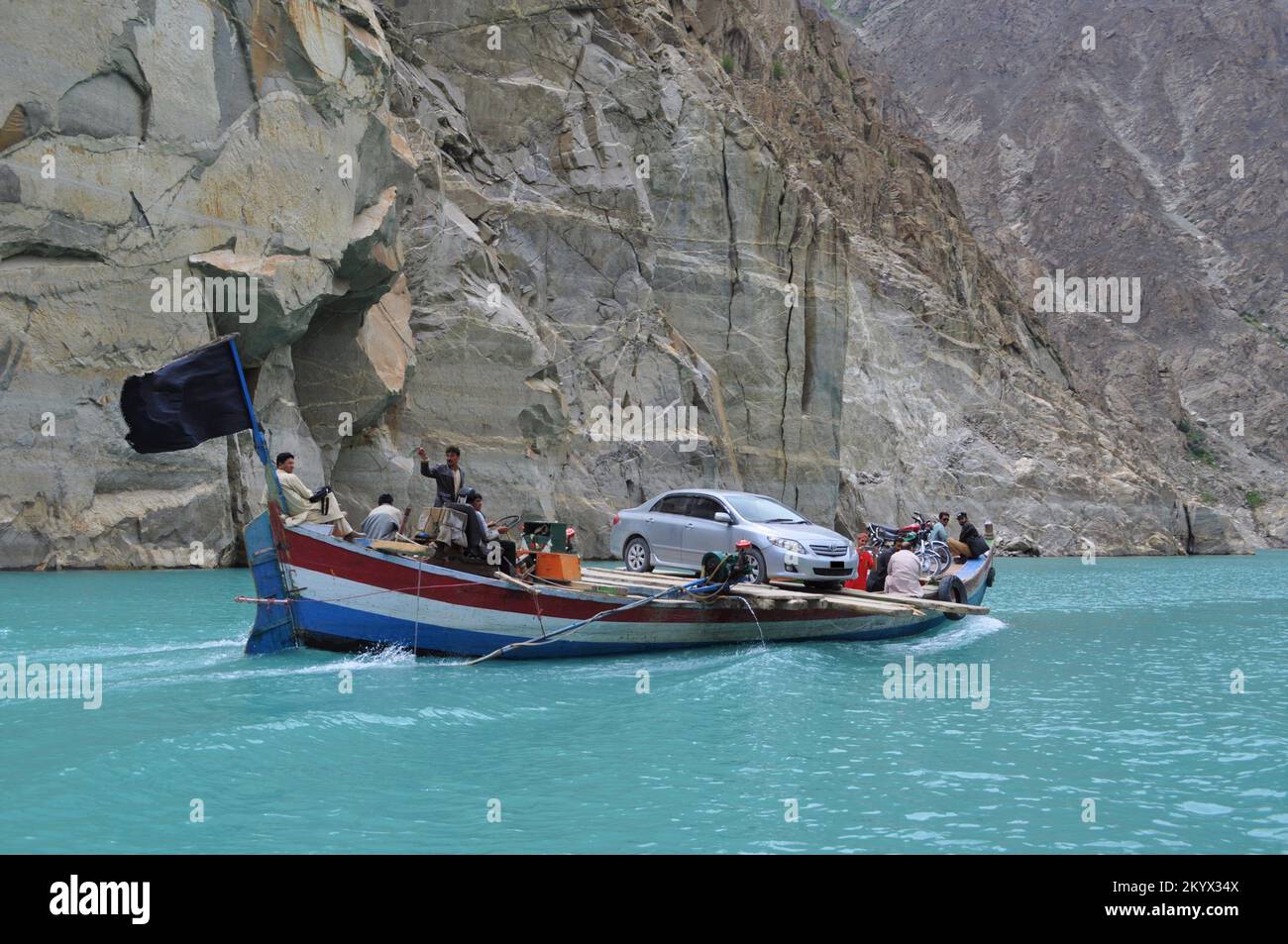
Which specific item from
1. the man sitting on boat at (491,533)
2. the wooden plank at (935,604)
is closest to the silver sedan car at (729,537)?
the wooden plank at (935,604)

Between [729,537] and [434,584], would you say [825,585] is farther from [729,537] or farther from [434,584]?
[434,584]

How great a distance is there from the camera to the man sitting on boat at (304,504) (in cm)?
1465

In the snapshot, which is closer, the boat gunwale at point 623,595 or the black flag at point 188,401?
the black flag at point 188,401

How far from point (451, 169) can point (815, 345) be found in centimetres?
2138

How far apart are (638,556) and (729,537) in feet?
8.27

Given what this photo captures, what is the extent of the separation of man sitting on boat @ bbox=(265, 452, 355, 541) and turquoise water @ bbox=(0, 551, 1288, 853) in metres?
1.90

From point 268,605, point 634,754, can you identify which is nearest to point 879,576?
point 268,605

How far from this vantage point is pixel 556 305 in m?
47.4

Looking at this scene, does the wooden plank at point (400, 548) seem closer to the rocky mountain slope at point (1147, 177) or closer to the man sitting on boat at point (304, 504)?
the man sitting on boat at point (304, 504)

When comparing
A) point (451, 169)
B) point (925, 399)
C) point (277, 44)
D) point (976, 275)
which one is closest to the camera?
point (277, 44)

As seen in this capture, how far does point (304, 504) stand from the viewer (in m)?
14.9

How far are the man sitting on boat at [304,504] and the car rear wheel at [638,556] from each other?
645cm
